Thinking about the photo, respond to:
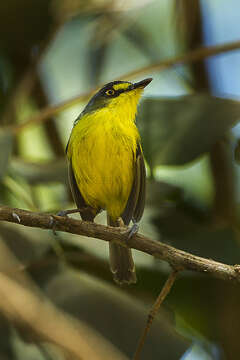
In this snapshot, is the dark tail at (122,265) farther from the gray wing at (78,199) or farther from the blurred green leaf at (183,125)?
the blurred green leaf at (183,125)

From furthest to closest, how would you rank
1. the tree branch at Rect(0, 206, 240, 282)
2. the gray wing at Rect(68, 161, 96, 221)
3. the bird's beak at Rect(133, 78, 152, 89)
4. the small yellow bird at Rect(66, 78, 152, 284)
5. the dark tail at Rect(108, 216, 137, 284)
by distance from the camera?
the bird's beak at Rect(133, 78, 152, 89), the gray wing at Rect(68, 161, 96, 221), the small yellow bird at Rect(66, 78, 152, 284), the dark tail at Rect(108, 216, 137, 284), the tree branch at Rect(0, 206, 240, 282)

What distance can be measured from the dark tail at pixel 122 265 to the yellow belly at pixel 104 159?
0.38 metres

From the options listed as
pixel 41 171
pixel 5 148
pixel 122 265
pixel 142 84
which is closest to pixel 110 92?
pixel 142 84

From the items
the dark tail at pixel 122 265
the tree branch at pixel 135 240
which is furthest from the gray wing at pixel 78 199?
the tree branch at pixel 135 240

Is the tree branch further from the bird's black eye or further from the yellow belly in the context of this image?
the bird's black eye

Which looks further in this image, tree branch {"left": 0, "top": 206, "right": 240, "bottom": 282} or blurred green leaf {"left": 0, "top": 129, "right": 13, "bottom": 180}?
blurred green leaf {"left": 0, "top": 129, "right": 13, "bottom": 180}

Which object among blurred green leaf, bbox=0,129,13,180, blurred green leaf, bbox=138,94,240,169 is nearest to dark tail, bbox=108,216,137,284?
blurred green leaf, bbox=138,94,240,169

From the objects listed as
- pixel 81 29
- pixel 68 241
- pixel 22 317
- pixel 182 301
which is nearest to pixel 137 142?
pixel 68 241

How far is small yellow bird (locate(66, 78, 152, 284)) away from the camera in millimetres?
3391

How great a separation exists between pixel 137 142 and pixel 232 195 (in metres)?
1.02

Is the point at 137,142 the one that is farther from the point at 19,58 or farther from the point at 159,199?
the point at 19,58

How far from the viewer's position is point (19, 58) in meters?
5.12

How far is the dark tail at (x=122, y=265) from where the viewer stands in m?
3.12

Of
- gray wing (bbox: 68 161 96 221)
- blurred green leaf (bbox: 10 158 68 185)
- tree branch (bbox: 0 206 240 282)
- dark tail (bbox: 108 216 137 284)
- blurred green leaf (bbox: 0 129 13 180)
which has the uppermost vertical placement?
blurred green leaf (bbox: 0 129 13 180)
